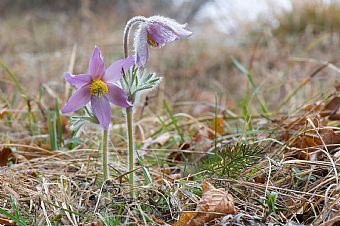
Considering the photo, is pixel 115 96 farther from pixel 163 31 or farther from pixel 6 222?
pixel 6 222

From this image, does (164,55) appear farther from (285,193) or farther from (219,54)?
(285,193)

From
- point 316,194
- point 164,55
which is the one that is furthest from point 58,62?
point 316,194

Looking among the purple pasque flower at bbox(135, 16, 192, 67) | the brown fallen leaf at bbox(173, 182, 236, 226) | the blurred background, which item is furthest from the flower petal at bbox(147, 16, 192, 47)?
the blurred background

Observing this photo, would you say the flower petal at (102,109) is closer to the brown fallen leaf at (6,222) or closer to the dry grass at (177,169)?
the dry grass at (177,169)

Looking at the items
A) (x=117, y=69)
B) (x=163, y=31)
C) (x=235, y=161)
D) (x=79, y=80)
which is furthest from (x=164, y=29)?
(x=235, y=161)

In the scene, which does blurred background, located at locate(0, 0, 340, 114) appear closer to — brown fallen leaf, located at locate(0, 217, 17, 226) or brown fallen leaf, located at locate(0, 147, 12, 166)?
brown fallen leaf, located at locate(0, 147, 12, 166)

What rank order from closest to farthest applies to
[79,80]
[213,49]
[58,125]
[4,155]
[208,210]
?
[208,210] → [79,80] → [4,155] → [58,125] → [213,49]
